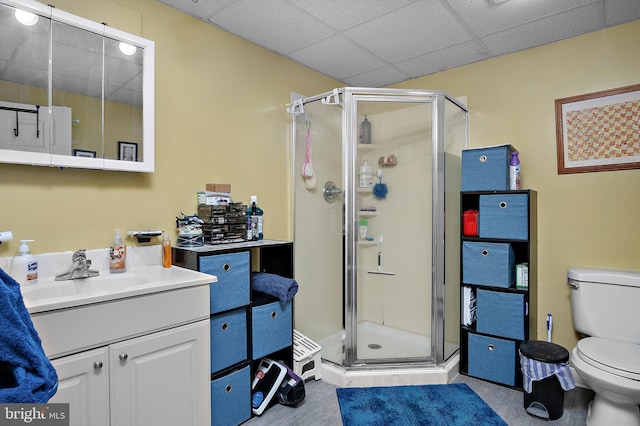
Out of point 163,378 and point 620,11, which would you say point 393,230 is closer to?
point 163,378

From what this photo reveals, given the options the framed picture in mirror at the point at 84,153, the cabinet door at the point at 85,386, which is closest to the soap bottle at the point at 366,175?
the framed picture in mirror at the point at 84,153

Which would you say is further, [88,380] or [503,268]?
[503,268]

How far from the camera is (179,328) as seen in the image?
5.14 feet

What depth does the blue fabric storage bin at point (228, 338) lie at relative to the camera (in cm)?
184

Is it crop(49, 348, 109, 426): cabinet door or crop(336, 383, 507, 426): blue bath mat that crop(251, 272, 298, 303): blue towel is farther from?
crop(49, 348, 109, 426): cabinet door

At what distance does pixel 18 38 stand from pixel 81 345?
134 centimetres

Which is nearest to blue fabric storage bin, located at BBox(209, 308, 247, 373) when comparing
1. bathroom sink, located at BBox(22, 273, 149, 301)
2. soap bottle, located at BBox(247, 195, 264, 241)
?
bathroom sink, located at BBox(22, 273, 149, 301)

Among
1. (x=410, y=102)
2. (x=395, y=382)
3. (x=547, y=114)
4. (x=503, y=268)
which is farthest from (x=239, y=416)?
(x=547, y=114)

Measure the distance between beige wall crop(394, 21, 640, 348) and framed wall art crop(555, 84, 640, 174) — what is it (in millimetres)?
49

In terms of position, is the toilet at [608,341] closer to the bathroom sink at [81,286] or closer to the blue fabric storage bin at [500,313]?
the blue fabric storage bin at [500,313]

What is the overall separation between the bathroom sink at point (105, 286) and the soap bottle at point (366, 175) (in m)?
1.33

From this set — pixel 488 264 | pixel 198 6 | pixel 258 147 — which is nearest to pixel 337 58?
pixel 258 147

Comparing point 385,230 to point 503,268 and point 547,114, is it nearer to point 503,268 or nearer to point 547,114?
point 503,268

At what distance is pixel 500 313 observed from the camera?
2430 mm
